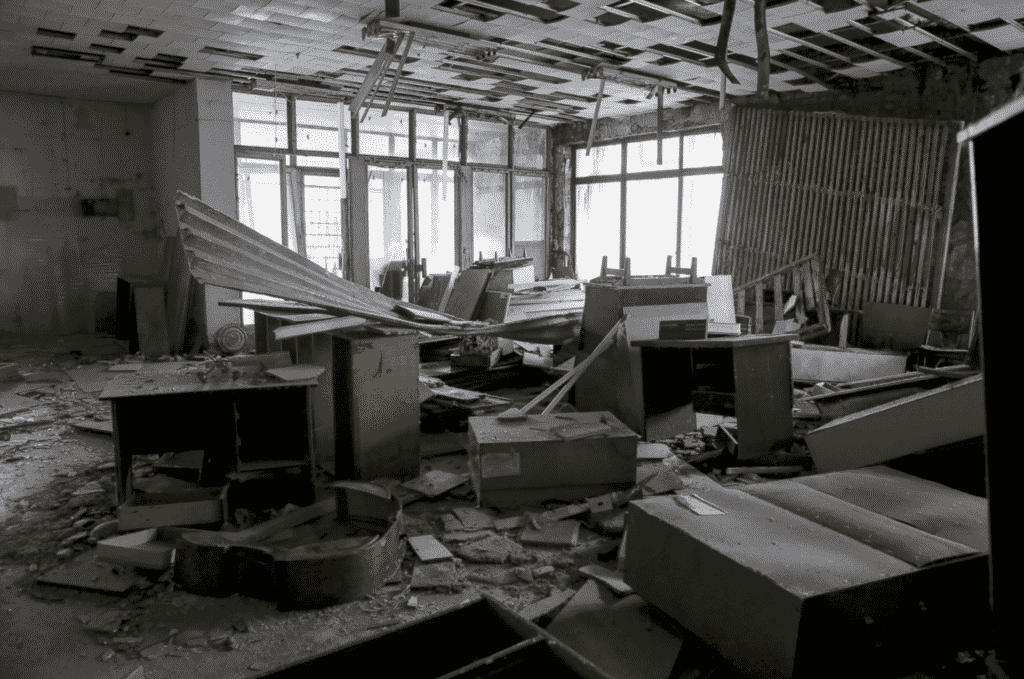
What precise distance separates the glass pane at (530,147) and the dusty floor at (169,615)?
9.17 meters

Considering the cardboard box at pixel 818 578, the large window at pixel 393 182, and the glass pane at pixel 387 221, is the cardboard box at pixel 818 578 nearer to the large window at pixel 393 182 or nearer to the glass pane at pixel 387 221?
the large window at pixel 393 182

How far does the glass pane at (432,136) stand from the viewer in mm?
10727

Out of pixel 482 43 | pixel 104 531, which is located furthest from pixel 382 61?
pixel 104 531


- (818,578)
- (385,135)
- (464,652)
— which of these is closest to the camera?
(464,652)

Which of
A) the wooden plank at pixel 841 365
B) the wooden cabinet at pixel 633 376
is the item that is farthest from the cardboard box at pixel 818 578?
the wooden plank at pixel 841 365

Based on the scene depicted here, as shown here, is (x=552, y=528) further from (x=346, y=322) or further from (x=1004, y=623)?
(x=1004, y=623)

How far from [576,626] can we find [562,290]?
5.88 meters

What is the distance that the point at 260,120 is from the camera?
9.33m

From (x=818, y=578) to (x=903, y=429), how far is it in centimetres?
151

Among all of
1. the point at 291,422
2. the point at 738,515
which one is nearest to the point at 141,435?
the point at 291,422

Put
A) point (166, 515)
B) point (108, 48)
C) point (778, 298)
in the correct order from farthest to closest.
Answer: point (778, 298) < point (108, 48) < point (166, 515)

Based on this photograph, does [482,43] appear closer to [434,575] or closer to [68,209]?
[434,575]

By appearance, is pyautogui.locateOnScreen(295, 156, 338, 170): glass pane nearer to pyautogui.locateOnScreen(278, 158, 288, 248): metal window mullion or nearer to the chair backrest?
pyautogui.locateOnScreen(278, 158, 288, 248): metal window mullion

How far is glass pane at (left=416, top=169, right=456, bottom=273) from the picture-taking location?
431 inches
